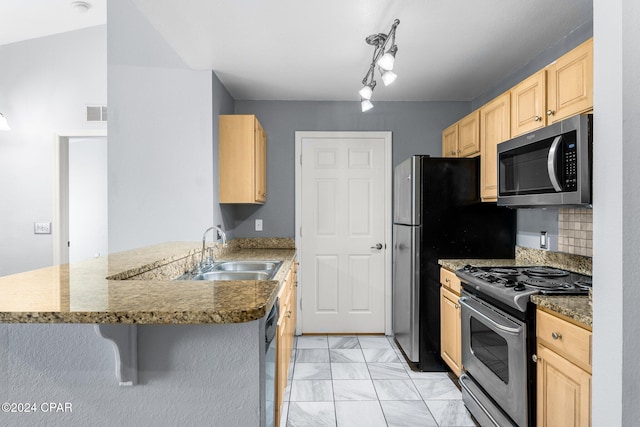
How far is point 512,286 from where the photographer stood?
1.87 meters

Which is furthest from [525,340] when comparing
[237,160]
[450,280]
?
[237,160]

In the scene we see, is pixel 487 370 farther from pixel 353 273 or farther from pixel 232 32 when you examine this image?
pixel 232 32

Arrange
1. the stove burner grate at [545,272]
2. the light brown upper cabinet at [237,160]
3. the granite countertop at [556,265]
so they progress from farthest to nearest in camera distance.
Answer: the light brown upper cabinet at [237,160]
the stove burner grate at [545,272]
the granite countertop at [556,265]


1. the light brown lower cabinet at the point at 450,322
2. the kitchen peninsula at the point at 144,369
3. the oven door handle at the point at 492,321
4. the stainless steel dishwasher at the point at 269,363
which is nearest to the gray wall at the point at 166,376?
the kitchen peninsula at the point at 144,369

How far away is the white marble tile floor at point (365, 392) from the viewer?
7.43 ft

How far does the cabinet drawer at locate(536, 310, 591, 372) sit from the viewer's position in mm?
1397

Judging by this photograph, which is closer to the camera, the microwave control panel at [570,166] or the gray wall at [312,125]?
the microwave control panel at [570,166]

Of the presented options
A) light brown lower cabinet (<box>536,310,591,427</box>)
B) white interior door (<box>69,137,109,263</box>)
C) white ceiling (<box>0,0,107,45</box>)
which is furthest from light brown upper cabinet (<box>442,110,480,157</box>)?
white interior door (<box>69,137,109,263</box>)

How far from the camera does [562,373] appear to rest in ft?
4.99

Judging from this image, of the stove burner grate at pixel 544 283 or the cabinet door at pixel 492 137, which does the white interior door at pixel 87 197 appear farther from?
the stove burner grate at pixel 544 283

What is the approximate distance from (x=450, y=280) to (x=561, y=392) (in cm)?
117

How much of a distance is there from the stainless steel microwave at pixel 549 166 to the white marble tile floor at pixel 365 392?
1.37 meters

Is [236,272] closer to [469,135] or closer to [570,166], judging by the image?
[570,166]

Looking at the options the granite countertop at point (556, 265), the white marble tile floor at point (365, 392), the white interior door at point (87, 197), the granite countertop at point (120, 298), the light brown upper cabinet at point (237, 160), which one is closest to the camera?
the granite countertop at point (120, 298)
